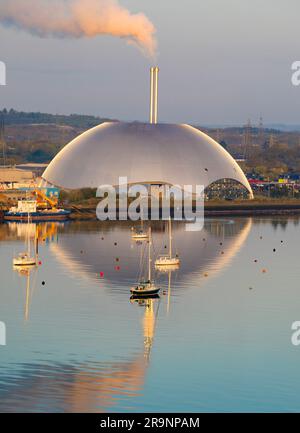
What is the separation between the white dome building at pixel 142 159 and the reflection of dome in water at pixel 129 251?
19263 mm

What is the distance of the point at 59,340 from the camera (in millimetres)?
33938

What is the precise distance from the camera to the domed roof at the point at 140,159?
97.6 meters

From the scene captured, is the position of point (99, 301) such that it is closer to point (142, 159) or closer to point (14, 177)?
point (142, 159)

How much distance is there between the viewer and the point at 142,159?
98.7 m

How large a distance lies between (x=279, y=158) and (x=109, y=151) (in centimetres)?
9867

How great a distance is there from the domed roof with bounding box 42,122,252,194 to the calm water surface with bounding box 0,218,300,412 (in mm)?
35943

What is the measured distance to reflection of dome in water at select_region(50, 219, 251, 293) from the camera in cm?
5100

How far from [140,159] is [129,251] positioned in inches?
1545

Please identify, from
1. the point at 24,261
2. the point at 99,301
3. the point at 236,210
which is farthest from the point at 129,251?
the point at 236,210

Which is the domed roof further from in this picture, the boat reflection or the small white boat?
the small white boat

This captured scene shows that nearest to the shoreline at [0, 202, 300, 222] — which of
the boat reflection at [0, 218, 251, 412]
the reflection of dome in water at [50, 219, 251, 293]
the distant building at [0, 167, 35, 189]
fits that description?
the boat reflection at [0, 218, 251, 412]

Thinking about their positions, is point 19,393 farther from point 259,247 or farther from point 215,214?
point 215,214

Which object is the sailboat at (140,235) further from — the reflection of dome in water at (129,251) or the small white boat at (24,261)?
the small white boat at (24,261)

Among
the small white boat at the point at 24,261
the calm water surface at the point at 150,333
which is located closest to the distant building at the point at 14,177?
the calm water surface at the point at 150,333
